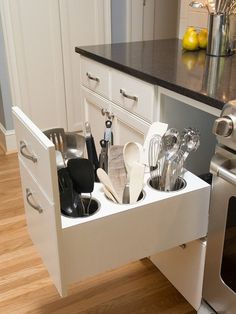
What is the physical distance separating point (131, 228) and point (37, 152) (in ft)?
1.00

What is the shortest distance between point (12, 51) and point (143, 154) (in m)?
1.76

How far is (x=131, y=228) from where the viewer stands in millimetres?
968

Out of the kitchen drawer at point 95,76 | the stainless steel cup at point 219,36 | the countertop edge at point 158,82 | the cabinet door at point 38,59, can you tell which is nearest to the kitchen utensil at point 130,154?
the countertop edge at point 158,82

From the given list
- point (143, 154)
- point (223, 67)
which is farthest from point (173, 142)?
point (223, 67)

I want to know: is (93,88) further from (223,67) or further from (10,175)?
(10,175)

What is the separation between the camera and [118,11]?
2994 mm

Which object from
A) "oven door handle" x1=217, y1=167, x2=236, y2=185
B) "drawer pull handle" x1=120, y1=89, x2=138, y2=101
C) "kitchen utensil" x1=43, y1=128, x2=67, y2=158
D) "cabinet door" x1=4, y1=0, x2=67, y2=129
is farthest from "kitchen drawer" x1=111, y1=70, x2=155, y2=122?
"cabinet door" x1=4, y1=0, x2=67, y2=129

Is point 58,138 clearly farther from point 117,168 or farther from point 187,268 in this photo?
point 187,268

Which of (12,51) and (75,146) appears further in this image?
(12,51)

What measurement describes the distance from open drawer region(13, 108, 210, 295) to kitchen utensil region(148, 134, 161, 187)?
0.08m

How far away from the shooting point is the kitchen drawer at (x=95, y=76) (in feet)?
5.39

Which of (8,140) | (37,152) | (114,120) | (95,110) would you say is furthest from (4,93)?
(37,152)

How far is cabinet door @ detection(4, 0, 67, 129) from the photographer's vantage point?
2.54m

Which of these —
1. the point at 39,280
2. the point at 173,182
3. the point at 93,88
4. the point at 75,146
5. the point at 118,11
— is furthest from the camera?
the point at 118,11
